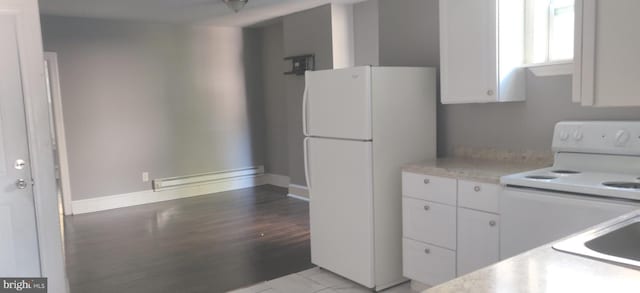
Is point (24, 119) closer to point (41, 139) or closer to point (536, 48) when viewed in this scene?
point (41, 139)

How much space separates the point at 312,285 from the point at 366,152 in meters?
0.99

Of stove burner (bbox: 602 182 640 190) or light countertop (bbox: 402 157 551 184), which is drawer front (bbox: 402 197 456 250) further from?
stove burner (bbox: 602 182 640 190)

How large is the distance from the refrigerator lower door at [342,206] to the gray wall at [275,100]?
3.40 m

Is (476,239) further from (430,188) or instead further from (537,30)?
(537,30)

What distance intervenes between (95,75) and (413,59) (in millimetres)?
3893

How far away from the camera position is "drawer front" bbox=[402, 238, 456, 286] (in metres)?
2.77

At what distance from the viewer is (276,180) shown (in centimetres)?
698

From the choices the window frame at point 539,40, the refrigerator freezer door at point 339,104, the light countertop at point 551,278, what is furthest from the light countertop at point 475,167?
the light countertop at point 551,278

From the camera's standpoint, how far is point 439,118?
3436 millimetres

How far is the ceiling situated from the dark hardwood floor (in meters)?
2.25

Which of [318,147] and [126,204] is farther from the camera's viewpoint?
[126,204]

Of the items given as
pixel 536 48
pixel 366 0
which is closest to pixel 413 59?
pixel 536 48

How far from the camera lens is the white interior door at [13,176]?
2391 millimetres

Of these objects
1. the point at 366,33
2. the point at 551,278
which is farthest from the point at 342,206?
the point at 366,33
